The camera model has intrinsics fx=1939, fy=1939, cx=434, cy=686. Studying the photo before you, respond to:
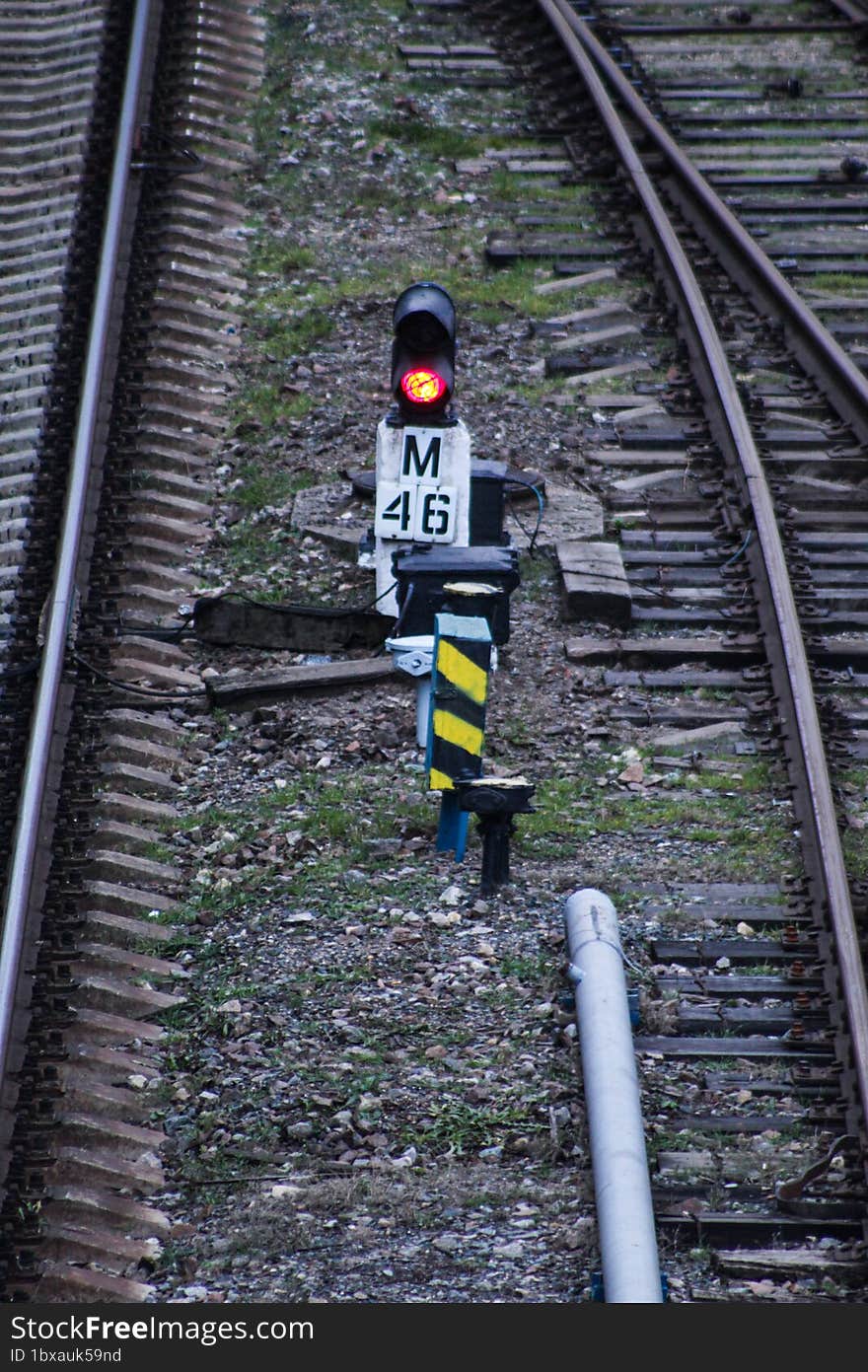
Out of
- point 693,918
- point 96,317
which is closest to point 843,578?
point 693,918

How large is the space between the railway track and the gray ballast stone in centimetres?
2

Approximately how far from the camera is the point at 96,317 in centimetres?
999

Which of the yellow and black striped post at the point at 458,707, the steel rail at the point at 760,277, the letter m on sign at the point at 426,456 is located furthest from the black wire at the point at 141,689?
the steel rail at the point at 760,277

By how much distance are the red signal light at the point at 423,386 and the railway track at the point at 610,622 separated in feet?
3.63

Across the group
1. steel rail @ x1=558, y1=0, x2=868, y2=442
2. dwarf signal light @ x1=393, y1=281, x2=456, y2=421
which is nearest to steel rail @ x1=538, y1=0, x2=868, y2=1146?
steel rail @ x1=558, y1=0, x2=868, y2=442

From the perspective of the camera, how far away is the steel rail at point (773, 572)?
19.1 ft

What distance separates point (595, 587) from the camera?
8.16m

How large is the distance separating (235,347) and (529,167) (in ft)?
10.5

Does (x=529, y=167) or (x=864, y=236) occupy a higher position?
(x=529, y=167)

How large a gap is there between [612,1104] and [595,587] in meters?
3.35

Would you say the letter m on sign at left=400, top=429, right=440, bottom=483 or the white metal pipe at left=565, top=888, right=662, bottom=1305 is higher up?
the letter m on sign at left=400, top=429, right=440, bottom=483

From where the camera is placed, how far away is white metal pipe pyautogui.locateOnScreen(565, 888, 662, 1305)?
468cm

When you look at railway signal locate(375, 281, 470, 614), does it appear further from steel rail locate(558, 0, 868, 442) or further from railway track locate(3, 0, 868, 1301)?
steel rail locate(558, 0, 868, 442)

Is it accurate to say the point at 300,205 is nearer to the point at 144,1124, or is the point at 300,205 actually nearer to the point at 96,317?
the point at 96,317
